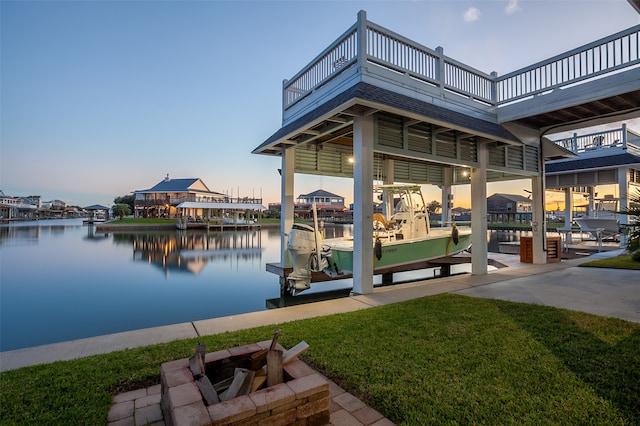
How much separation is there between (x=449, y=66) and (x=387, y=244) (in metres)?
4.95

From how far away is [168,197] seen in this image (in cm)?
5144

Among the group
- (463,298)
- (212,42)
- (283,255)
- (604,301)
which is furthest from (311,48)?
(604,301)

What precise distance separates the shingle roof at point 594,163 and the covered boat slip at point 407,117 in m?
5.55

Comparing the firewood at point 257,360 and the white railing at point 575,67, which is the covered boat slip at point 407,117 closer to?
the white railing at point 575,67

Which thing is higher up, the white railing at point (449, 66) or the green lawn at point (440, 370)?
the white railing at point (449, 66)

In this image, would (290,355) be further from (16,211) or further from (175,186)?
(16,211)

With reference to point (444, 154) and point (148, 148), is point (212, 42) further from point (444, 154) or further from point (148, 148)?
point (148, 148)

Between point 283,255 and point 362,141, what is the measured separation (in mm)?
3984

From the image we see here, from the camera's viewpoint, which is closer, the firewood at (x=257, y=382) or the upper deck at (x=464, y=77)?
the firewood at (x=257, y=382)

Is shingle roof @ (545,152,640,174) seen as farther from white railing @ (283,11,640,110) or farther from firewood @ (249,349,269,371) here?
firewood @ (249,349,269,371)

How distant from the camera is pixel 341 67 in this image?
6555 millimetres

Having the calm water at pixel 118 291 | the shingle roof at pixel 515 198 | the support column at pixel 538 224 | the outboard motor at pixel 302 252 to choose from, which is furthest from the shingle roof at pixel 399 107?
the shingle roof at pixel 515 198

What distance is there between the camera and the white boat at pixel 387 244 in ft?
22.3

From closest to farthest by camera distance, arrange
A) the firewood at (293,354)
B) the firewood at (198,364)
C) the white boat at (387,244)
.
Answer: the firewood at (198,364)
the firewood at (293,354)
the white boat at (387,244)
